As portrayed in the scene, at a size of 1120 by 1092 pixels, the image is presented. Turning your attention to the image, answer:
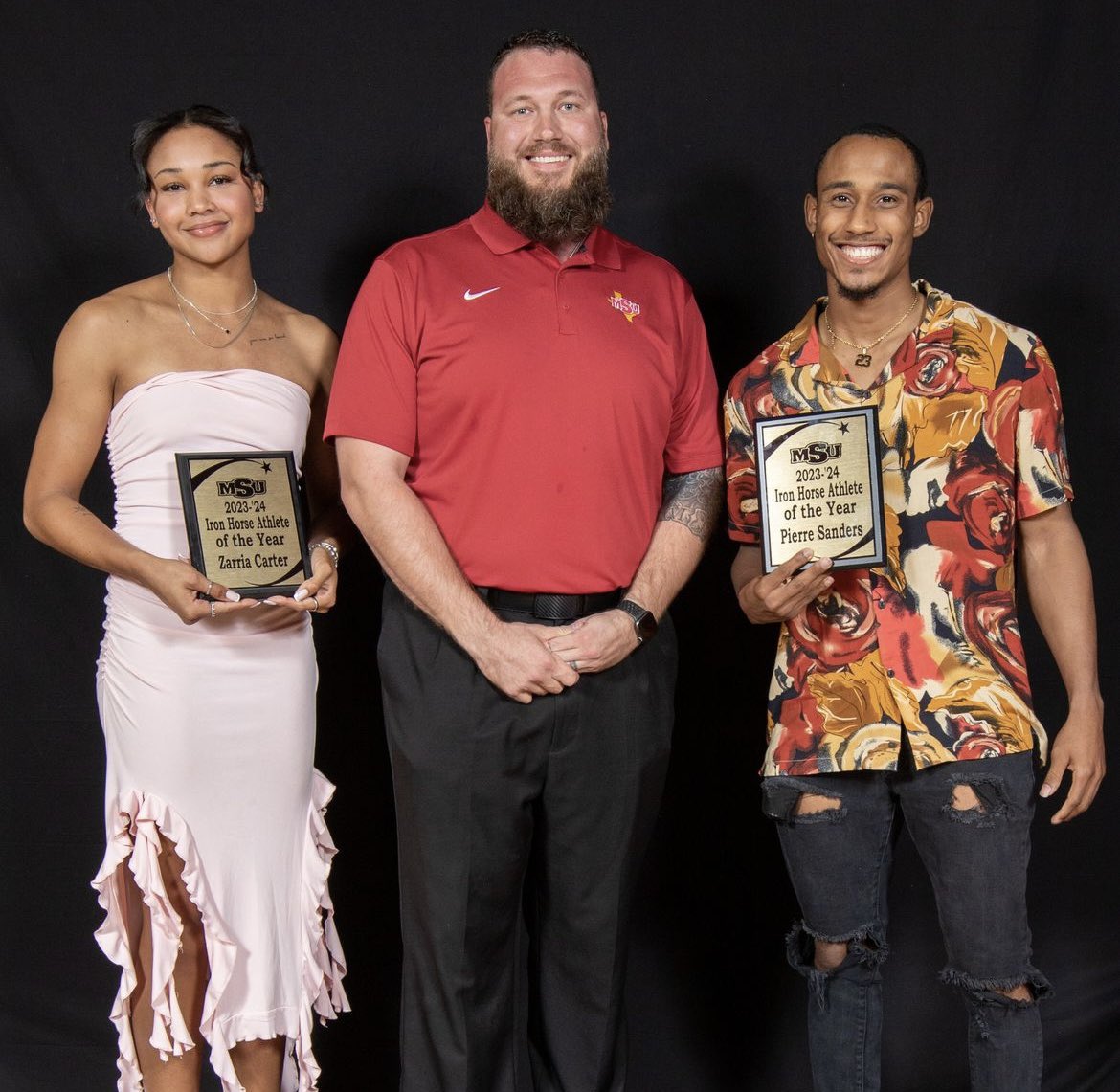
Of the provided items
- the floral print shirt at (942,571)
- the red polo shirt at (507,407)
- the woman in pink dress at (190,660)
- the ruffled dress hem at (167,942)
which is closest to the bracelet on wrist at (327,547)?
the woman in pink dress at (190,660)

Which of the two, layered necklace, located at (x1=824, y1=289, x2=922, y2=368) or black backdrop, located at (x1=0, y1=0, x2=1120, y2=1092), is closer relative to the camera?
layered necklace, located at (x1=824, y1=289, x2=922, y2=368)

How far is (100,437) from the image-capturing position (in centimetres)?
245

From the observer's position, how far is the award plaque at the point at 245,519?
2.27 metres

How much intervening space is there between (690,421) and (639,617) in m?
0.40

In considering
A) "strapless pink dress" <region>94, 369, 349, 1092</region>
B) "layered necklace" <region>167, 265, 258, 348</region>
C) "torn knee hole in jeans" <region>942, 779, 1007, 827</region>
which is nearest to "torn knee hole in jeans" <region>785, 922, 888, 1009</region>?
"torn knee hole in jeans" <region>942, 779, 1007, 827</region>

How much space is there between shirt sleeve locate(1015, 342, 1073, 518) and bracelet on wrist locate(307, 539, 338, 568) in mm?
1194

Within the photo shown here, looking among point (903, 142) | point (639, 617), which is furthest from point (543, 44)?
point (639, 617)

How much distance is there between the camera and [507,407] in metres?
2.31

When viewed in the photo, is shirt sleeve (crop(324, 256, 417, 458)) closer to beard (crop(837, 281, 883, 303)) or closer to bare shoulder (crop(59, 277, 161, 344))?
bare shoulder (crop(59, 277, 161, 344))

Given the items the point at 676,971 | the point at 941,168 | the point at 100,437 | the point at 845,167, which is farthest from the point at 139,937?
the point at 941,168

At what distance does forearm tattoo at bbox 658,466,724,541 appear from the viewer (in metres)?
2.47

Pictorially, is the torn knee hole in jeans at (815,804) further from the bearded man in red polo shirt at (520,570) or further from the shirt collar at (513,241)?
the shirt collar at (513,241)

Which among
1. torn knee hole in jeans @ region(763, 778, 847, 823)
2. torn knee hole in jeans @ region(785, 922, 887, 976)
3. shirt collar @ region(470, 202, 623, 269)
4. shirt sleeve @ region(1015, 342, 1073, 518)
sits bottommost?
torn knee hole in jeans @ region(785, 922, 887, 976)

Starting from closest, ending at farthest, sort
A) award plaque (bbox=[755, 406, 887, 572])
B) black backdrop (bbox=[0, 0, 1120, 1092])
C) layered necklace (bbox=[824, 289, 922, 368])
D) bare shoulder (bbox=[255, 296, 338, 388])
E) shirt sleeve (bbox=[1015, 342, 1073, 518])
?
award plaque (bbox=[755, 406, 887, 572]), shirt sleeve (bbox=[1015, 342, 1073, 518]), layered necklace (bbox=[824, 289, 922, 368]), bare shoulder (bbox=[255, 296, 338, 388]), black backdrop (bbox=[0, 0, 1120, 1092])
